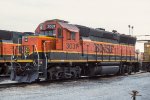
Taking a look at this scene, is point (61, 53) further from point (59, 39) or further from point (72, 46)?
point (72, 46)

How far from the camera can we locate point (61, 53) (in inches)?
763

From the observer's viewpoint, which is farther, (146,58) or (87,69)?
(146,58)

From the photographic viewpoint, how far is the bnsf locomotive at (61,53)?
18016 millimetres

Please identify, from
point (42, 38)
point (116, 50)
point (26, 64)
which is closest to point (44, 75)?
point (26, 64)

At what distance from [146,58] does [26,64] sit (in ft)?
70.0

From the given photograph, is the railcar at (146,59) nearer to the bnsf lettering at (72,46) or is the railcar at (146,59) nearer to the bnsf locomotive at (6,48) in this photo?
the bnsf lettering at (72,46)

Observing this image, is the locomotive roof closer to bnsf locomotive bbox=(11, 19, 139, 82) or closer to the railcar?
bnsf locomotive bbox=(11, 19, 139, 82)

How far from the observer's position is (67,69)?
20.1 meters

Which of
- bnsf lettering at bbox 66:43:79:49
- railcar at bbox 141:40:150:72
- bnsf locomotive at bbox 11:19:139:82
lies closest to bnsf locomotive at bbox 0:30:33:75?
bnsf locomotive at bbox 11:19:139:82

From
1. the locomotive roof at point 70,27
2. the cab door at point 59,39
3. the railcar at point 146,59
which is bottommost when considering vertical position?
the railcar at point 146,59

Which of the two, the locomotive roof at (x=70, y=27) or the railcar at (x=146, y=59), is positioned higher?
the locomotive roof at (x=70, y=27)

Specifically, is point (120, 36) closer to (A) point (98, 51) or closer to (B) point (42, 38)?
(A) point (98, 51)

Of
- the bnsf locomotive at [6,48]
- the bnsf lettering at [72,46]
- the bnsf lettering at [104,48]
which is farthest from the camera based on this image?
the bnsf lettering at [104,48]

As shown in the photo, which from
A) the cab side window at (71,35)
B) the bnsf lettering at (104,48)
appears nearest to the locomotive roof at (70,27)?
the cab side window at (71,35)
